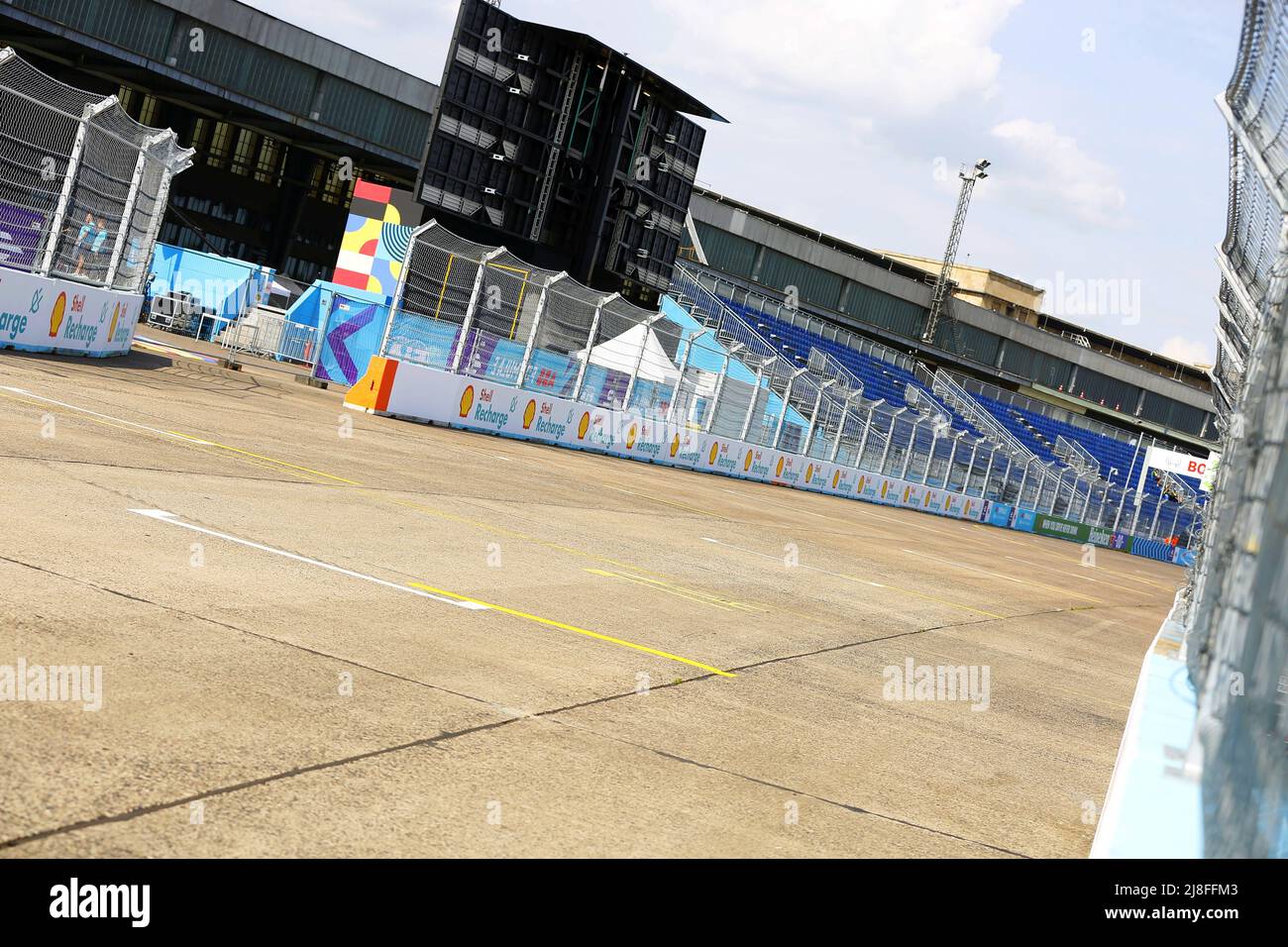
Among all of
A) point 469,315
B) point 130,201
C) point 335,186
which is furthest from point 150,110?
point 130,201

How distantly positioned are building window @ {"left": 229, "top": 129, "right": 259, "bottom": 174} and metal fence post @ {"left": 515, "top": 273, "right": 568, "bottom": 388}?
33.3 metres

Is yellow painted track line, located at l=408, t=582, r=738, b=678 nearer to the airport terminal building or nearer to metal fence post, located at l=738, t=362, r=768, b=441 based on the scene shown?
metal fence post, located at l=738, t=362, r=768, b=441

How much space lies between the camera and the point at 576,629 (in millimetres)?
8250

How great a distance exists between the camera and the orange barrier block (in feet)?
75.6

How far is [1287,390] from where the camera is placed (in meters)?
3.91

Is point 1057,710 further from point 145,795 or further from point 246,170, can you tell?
point 246,170

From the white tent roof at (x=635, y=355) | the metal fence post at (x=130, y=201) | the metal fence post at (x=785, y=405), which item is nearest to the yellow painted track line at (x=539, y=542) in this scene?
the metal fence post at (x=130, y=201)

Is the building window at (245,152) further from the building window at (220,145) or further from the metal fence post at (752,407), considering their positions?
the metal fence post at (752,407)

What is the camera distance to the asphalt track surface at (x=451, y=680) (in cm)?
426

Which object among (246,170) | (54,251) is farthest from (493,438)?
(246,170)

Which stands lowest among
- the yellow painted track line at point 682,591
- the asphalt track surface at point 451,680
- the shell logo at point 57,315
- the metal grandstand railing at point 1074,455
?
the asphalt track surface at point 451,680

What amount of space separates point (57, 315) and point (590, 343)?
11501 millimetres

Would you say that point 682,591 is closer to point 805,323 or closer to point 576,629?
point 576,629

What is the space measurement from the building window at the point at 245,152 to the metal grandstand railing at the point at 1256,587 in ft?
170
